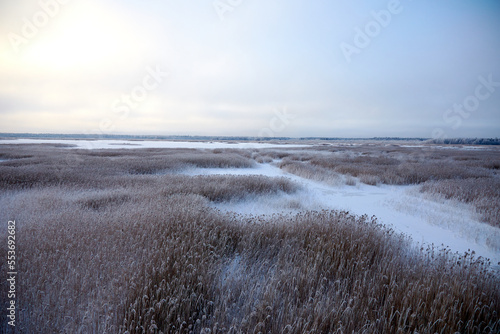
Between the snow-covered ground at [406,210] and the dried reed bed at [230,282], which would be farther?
the snow-covered ground at [406,210]

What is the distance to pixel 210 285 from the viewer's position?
266 centimetres

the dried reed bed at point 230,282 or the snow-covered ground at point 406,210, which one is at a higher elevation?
the dried reed bed at point 230,282

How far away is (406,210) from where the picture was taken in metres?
7.84

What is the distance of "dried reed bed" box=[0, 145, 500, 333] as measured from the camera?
86.1 inches

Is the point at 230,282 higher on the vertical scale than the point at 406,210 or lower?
higher

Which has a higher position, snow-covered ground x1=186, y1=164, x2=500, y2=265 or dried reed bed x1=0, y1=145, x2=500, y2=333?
dried reed bed x1=0, y1=145, x2=500, y2=333

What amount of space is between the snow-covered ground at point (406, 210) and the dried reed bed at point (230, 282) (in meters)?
1.85

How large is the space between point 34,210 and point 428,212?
11.5 metres

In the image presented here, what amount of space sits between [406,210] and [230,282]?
7662 millimetres

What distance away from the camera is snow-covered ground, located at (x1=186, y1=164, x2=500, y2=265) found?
541 centimetres

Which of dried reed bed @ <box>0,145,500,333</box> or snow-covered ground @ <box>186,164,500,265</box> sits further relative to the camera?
snow-covered ground @ <box>186,164,500,265</box>

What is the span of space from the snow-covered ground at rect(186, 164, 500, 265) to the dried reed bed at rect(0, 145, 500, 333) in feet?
6.07

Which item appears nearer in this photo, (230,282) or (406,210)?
(230,282)

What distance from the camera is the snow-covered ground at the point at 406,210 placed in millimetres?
5406
